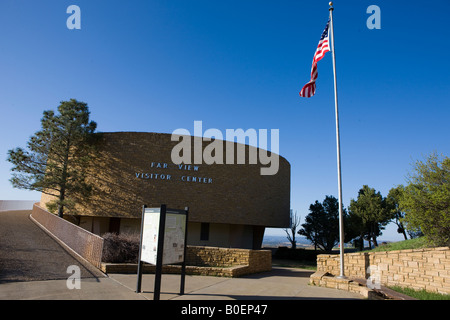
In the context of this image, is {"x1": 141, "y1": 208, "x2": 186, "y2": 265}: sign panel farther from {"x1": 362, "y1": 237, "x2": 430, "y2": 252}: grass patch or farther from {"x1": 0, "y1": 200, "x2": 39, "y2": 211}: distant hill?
{"x1": 0, "y1": 200, "x2": 39, "y2": 211}: distant hill

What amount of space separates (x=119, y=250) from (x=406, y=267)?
10.9 meters

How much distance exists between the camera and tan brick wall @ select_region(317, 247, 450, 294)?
9.91 metres

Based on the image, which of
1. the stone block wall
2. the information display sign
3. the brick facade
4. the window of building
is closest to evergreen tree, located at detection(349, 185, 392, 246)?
the brick facade

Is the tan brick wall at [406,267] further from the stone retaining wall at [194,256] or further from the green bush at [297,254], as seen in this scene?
the green bush at [297,254]

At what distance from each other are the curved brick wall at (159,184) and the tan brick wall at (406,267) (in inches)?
478

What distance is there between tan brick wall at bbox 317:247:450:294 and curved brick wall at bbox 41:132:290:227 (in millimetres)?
12146

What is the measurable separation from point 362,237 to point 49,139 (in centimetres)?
3425

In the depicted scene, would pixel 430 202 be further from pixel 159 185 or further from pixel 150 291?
pixel 159 185

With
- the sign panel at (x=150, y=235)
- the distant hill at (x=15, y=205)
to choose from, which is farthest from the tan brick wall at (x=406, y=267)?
Result: the distant hill at (x=15, y=205)

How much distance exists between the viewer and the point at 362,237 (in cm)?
3516

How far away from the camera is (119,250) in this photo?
11.3 metres

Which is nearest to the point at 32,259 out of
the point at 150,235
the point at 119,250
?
the point at 119,250
